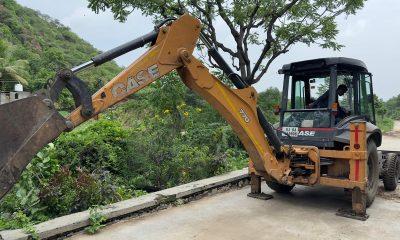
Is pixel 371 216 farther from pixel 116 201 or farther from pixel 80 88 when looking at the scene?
pixel 80 88

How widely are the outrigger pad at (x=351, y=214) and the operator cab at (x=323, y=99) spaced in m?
1.03

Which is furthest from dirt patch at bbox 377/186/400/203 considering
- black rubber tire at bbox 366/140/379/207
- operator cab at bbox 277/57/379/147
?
operator cab at bbox 277/57/379/147

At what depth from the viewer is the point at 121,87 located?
415 cm

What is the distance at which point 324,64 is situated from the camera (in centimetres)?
657

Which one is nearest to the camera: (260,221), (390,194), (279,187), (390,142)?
(260,221)

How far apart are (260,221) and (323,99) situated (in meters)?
2.50

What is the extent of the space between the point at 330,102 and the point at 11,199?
16.8 ft

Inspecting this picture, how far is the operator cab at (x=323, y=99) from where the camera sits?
6395 millimetres

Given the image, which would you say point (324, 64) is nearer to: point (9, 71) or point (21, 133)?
point (21, 133)

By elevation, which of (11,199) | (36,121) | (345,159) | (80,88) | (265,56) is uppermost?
(265,56)

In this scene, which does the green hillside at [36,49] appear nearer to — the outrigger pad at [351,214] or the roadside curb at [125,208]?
the roadside curb at [125,208]

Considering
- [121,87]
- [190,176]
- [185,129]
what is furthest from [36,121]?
[185,129]

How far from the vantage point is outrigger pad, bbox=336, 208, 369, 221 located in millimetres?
5789

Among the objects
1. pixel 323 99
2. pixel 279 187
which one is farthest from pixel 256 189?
pixel 323 99
